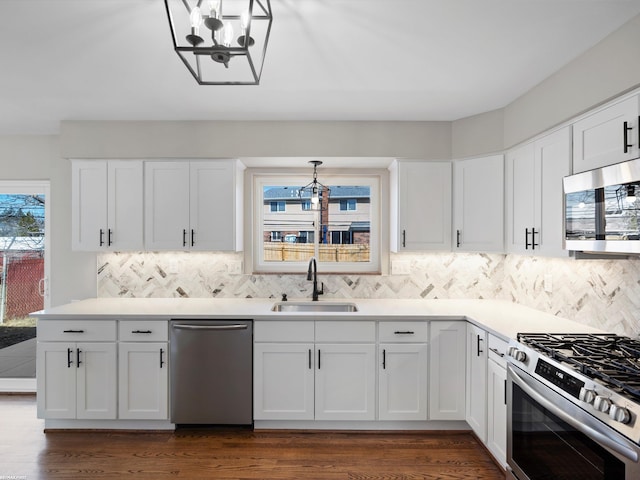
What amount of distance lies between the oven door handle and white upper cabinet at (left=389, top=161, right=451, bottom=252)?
1518mm

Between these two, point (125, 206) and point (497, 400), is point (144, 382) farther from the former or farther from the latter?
point (497, 400)

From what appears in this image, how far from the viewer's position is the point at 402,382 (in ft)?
9.29

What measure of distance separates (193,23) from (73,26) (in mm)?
981

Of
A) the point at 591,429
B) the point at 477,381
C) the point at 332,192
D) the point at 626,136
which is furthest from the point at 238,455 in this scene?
the point at 626,136

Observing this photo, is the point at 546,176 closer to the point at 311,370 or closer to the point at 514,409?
the point at 514,409

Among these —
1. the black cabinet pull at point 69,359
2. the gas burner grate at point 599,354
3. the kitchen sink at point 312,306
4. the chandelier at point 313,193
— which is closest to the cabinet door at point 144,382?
the black cabinet pull at point 69,359

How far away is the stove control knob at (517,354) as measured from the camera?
6.29 feet

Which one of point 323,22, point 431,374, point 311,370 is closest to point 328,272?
point 311,370

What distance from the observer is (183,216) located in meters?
3.22

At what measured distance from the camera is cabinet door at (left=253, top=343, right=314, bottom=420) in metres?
2.84

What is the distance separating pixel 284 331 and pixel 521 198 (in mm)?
2034

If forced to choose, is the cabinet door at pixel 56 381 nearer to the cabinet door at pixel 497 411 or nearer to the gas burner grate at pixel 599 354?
the cabinet door at pixel 497 411

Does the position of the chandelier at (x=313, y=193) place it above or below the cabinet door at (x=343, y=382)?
above

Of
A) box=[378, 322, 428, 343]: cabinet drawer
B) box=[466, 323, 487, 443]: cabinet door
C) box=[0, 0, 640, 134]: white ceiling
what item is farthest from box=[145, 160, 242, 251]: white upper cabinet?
box=[466, 323, 487, 443]: cabinet door
